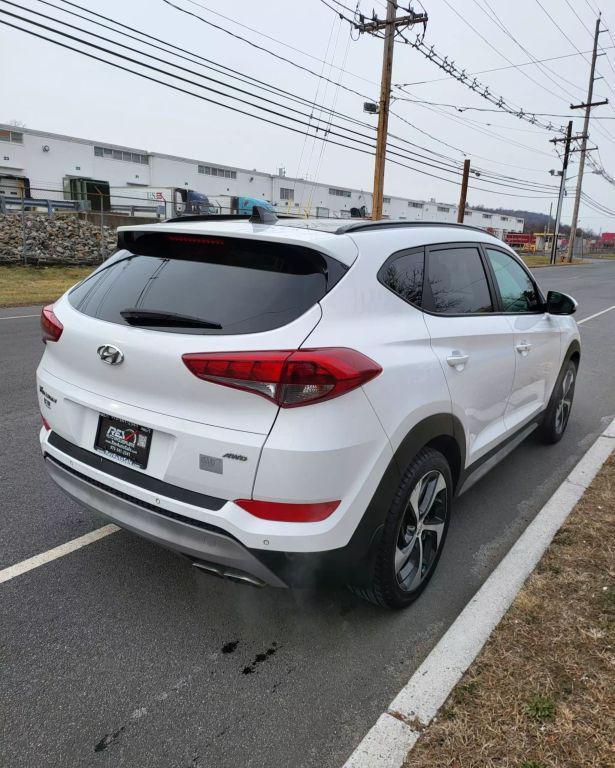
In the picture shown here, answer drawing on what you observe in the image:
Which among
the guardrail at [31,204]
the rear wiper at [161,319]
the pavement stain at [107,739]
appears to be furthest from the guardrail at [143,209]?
the pavement stain at [107,739]

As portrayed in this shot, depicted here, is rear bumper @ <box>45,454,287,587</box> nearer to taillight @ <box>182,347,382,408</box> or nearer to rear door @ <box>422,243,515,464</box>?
taillight @ <box>182,347,382,408</box>

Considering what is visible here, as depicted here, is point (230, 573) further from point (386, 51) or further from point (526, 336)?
point (386, 51)

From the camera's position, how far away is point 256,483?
2.10 metres

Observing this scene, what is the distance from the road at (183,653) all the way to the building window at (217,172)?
58.1m

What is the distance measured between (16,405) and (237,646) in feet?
13.1

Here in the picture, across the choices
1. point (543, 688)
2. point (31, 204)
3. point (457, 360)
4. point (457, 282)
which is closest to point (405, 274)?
point (457, 360)

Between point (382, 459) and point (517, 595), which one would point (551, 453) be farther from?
point (382, 459)

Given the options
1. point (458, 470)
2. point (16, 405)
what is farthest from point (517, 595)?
point (16, 405)

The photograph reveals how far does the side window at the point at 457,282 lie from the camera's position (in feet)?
9.78

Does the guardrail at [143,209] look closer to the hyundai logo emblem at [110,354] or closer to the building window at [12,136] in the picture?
the building window at [12,136]

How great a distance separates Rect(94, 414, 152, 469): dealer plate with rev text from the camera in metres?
2.34

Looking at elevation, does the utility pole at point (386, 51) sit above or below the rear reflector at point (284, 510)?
above

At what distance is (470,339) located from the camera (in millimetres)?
3068

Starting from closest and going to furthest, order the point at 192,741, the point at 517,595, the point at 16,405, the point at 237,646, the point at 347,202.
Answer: the point at 192,741, the point at 237,646, the point at 517,595, the point at 16,405, the point at 347,202
